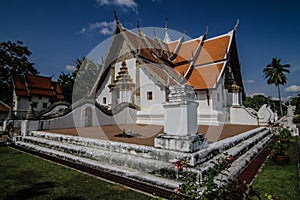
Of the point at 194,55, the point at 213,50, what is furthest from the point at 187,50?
the point at 213,50

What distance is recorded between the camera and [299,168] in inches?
185

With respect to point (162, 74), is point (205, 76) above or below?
above

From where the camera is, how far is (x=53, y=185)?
3.65 m

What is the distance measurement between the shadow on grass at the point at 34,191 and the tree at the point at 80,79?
23.3 metres

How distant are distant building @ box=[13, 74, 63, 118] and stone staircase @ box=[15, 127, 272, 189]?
2392 centimetres

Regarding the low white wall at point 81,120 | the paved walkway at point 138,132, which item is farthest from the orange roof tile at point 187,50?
the paved walkway at point 138,132

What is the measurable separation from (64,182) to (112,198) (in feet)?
4.47

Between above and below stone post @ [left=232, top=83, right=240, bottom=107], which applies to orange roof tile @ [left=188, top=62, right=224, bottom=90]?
above

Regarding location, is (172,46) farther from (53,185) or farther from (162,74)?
(53,185)

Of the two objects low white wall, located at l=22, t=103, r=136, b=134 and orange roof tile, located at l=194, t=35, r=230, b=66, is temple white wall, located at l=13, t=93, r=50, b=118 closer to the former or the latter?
low white wall, located at l=22, t=103, r=136, b=134

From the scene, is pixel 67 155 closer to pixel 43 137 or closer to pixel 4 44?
pixel 43 137

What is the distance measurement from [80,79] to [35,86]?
21.5 feet

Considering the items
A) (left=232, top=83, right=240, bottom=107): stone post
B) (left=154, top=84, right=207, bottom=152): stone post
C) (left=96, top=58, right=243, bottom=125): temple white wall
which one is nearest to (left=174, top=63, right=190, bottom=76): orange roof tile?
(left=96, top=58, right=243, bottom=125): temple white wall

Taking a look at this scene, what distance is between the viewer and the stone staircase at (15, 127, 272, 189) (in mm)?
3535
